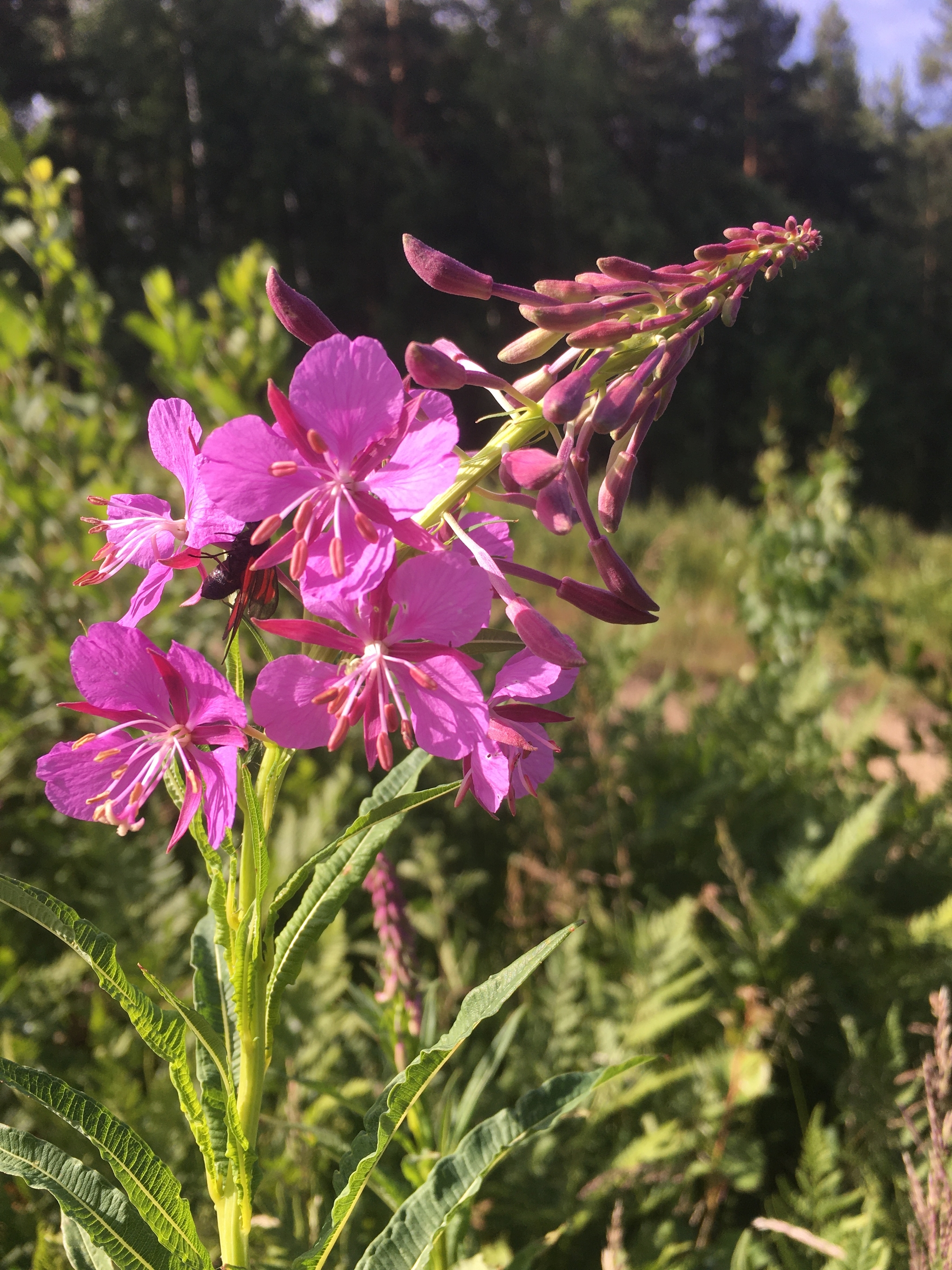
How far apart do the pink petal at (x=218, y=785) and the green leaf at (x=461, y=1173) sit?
1.34 feet

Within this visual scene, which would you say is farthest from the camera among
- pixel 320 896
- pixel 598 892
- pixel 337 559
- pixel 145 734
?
pixel 598 892

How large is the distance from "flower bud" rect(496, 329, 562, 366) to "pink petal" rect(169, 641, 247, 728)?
41cm

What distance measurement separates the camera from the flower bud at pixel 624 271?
80 centimetres

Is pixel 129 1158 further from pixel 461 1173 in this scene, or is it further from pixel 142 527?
pixel 142 527

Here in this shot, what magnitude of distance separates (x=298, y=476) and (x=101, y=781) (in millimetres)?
340

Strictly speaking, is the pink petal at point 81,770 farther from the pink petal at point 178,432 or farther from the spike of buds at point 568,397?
the spike of buds at point 568,397

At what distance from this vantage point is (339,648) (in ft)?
2.50

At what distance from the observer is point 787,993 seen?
6.86ft

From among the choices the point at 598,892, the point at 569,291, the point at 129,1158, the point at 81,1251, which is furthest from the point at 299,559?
the point at 598,892

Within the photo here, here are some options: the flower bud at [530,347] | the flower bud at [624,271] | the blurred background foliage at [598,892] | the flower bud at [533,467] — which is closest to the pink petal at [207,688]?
the flower bud at [533,467]

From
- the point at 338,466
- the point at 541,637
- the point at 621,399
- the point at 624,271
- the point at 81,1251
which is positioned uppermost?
the point at 624,271

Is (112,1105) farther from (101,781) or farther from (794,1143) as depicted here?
(794,1143)

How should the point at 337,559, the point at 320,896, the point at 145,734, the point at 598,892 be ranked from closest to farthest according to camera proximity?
the point at 337,559
the point at 145,734
the point at 320,896
the point at 598,892

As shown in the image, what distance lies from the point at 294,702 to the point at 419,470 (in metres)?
0.22
